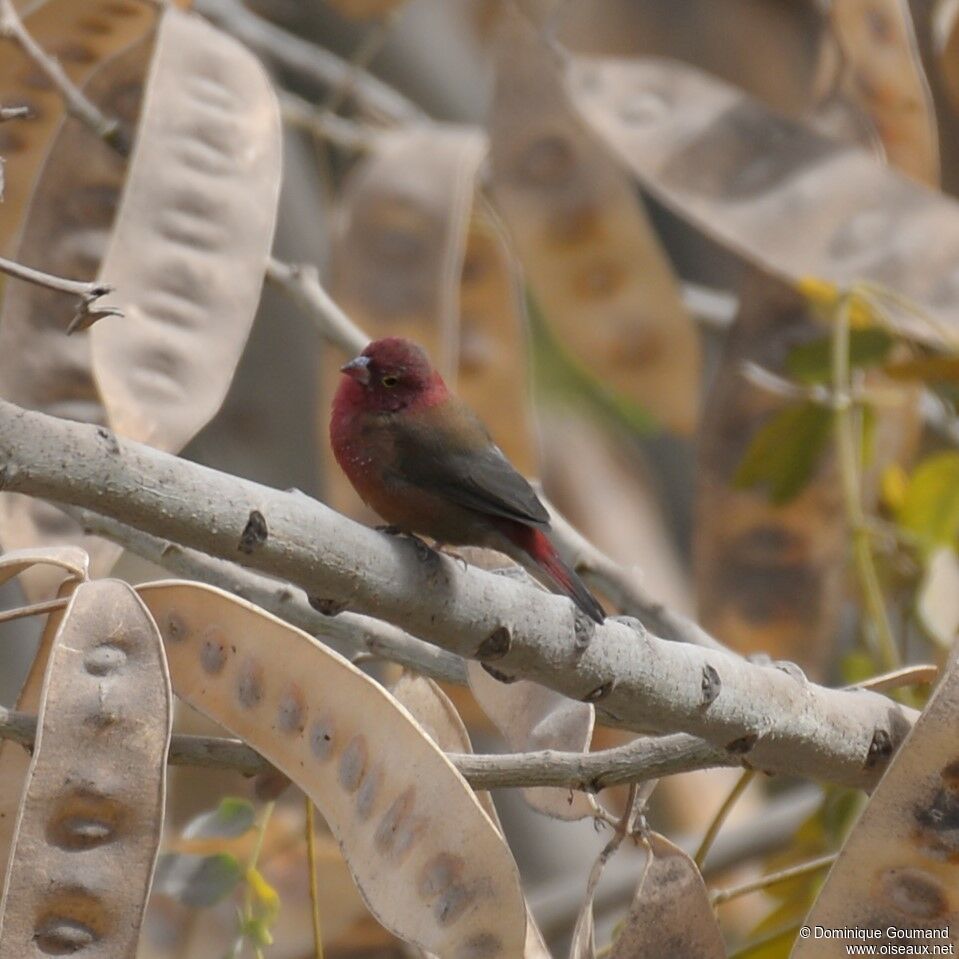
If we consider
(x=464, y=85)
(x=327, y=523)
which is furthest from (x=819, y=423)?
(x=464, y=85)

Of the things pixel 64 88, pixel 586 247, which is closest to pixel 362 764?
pixel 64 88

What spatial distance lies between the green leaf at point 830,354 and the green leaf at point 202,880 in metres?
1.88

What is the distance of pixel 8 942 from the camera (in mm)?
1645

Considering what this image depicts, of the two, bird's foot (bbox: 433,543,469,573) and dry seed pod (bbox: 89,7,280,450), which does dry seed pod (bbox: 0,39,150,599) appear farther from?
bird's foot (bbox: 433,543,469,573)

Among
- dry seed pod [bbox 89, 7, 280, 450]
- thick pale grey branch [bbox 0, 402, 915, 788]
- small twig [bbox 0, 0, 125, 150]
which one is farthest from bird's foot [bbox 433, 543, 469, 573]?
small twig [bbox 0, 0, 125, 150]

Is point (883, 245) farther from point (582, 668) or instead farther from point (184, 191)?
point (582, 668)

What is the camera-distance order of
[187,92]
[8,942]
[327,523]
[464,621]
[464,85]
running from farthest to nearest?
[464,85], [187,92], [464,621], [327,523], [8,942]

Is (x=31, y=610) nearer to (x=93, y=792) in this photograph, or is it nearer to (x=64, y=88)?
(x=93, y=792)

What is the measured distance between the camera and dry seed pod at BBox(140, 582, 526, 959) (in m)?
1.89

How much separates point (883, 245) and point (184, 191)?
163 cm

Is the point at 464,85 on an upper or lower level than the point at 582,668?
lower

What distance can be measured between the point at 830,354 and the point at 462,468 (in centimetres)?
146

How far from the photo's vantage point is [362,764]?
197 cm

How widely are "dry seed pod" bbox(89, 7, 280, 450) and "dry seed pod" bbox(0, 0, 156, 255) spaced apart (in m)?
0.40
